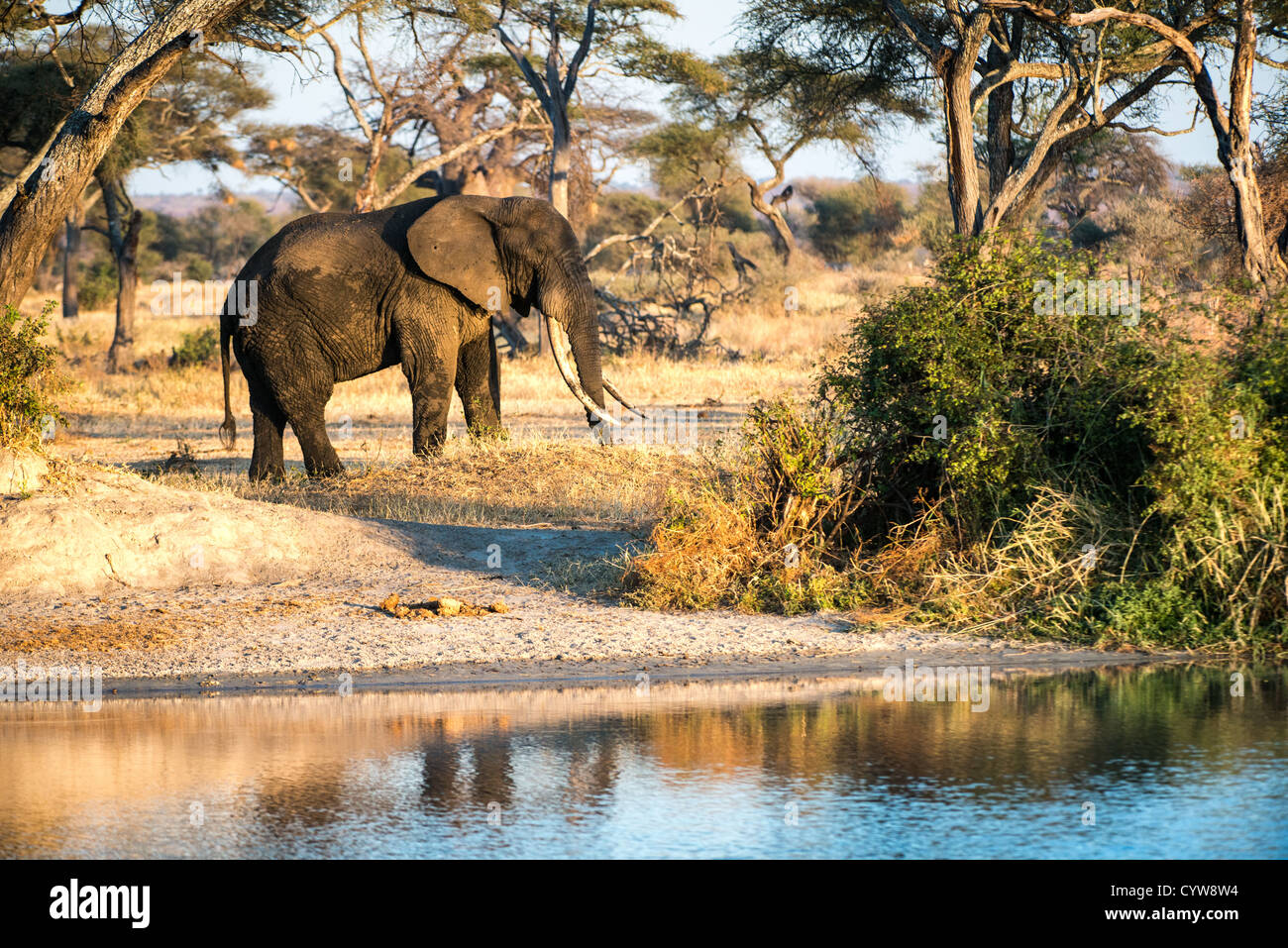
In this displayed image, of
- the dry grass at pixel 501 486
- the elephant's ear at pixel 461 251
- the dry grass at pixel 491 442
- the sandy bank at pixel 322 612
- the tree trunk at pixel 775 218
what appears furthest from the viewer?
the tree trunk at pixel 775 218

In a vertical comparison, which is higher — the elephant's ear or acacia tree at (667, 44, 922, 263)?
acacia tree at (667, 44, 922, 263)

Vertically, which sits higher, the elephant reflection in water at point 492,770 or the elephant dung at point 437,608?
the elephant dung at point 437,608

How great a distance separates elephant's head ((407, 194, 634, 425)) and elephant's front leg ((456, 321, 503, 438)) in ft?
1.81

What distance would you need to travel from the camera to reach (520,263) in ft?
46.6

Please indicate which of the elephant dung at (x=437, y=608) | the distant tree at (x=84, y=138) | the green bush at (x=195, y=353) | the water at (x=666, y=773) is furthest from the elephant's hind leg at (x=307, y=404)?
the green bush at (x=195, y=353)

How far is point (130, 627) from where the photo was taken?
8.80m

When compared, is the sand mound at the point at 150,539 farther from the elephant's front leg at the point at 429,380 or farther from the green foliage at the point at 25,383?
the elephant's front leg at the point at 429,380

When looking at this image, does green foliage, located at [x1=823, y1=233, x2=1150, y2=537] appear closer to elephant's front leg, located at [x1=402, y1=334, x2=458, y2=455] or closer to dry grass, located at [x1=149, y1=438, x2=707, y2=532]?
dry grass, located at [x1=149, y1=438, x2=707, y2=532]

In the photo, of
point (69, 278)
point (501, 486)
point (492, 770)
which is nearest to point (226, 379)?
point (501, 486)

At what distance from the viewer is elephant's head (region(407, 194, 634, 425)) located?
1397 cm

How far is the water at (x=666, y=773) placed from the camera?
503 cm

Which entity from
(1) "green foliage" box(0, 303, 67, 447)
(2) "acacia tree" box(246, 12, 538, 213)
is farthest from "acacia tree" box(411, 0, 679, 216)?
(1) "green foliage" box(0, 303, 67, 447)

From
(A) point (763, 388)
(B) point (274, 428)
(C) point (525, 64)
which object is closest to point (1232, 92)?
(A) point (763, 388)

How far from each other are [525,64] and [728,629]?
20977mm
